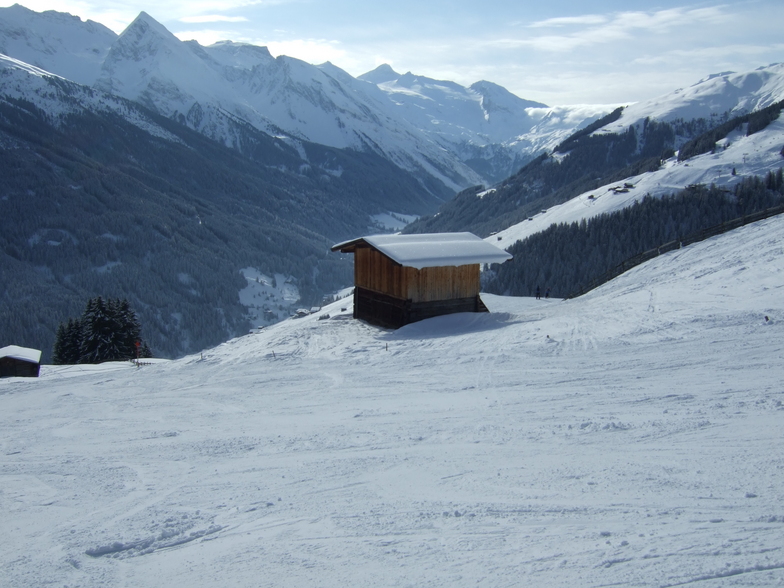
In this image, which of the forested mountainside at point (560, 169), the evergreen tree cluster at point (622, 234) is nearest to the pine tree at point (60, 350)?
the evergreen tree cluster at point (622, 234)

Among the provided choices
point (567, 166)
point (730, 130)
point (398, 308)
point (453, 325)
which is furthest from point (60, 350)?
point (567, 166)

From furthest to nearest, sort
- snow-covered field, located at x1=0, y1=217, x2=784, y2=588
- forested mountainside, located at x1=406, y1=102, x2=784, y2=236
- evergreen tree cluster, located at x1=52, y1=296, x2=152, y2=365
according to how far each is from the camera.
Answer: forested mountainside, located at x1=406, y1=102, x2=784, y2=236 → evergreen tree cluster, located at x1=52, y1=296, x2=152, y2=365 → snow-covered field, located at x1=0, y1=217, x2=784, y2=588

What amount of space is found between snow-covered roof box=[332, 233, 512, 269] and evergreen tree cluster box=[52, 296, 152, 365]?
23.0m

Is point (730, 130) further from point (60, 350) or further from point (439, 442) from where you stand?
point (439, 442)

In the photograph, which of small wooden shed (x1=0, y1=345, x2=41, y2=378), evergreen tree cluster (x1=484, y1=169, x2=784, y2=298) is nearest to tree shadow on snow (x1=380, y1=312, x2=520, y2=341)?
small wooden shed (x1=0, y1=345, x2=41, y2=378)

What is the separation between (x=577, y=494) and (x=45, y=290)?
123099 mm

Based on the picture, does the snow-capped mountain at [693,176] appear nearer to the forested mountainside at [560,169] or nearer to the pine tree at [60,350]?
the pine tree at [60,350]

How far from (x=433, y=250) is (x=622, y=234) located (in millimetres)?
39713

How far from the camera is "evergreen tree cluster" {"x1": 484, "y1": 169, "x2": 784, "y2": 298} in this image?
181 ft

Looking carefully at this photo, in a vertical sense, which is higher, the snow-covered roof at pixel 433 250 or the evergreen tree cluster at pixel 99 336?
the snow-covered roof at pixel 433 250

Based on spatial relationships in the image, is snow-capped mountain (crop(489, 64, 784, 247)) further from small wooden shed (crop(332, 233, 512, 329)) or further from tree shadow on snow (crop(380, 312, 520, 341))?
tree shadow on snow (crop(380, 312, 520, 341))

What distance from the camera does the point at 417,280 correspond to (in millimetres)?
23703

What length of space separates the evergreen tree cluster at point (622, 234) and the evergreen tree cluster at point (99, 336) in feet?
109

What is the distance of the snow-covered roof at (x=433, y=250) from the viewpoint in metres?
23.3
